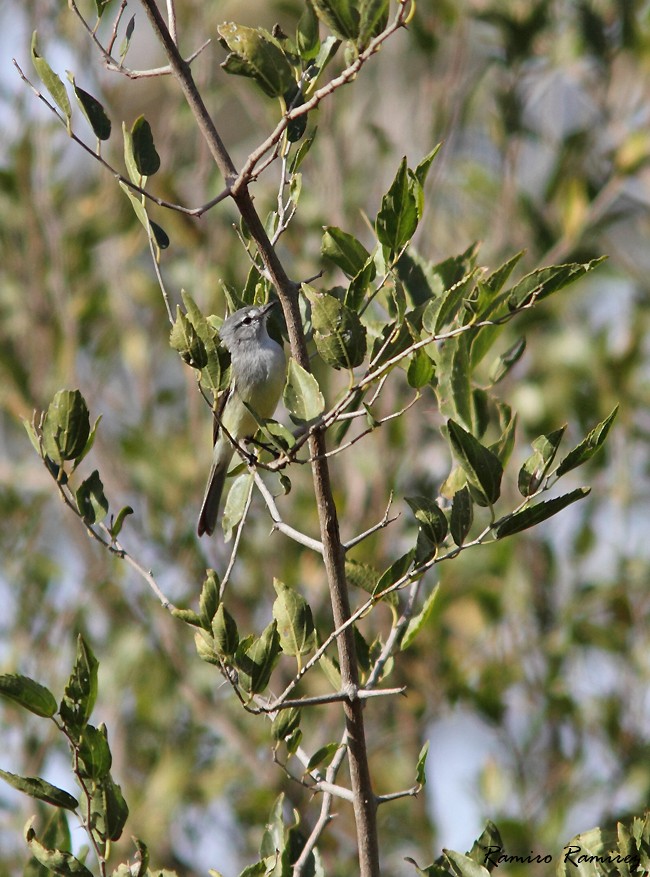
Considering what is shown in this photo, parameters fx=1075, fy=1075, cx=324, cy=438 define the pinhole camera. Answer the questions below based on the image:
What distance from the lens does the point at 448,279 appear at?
2135mm

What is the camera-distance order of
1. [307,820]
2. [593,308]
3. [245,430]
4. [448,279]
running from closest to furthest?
[448,279], [245,430], [307,820], [593,308]

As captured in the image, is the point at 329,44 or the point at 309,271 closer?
the point at 329,44

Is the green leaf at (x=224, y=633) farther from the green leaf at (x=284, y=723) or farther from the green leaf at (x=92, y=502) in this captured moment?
the green leaf at (x=92, y=502)

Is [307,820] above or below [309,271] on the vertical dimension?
below

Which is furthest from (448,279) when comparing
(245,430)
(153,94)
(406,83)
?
(153,94)

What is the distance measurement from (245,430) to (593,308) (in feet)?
10.2

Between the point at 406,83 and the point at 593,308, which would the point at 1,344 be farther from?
the point at 593,308

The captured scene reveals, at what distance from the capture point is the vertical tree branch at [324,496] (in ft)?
5.50

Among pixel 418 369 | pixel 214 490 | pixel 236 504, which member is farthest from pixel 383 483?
pixel 418 369

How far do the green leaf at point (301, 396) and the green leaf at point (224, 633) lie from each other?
13.2 inches

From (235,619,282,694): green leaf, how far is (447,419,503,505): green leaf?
1.41 feet

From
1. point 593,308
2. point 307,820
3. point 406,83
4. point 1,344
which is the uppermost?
point 406,83

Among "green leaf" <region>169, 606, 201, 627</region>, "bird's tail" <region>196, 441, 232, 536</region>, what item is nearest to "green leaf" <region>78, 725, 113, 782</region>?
"green leaf" <region>169, 606, 201, 627</region>

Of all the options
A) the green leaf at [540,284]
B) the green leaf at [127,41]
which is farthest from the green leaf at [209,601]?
the green leaf at [127,41]
